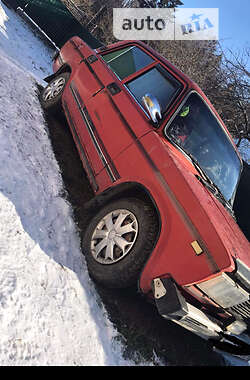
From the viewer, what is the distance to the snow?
6.17ft

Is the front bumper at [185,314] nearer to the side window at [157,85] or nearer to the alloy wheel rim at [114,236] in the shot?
the alloy wheel rim at [114,236]

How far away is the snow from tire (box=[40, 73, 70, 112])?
0.71 m

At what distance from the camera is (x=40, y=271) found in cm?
232

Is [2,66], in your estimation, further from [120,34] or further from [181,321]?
[120,34]

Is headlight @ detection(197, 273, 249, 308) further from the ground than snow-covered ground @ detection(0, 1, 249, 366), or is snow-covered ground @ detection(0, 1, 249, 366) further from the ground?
snow-covered ground @ detection(0, 1, 249, 366)

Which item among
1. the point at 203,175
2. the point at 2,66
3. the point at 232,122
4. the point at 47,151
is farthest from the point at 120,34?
the point at 203,175

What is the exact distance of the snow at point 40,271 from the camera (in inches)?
74.0

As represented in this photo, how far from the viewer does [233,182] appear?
3.43 m

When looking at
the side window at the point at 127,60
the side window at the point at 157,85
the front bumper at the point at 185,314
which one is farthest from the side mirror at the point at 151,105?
the front bumper at the point at 185,314

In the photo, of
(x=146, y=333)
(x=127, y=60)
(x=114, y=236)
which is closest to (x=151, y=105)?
(x=114, y=236)

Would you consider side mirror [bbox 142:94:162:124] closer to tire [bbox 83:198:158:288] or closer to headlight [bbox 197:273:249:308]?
tire [bbox 83:198:158:288]

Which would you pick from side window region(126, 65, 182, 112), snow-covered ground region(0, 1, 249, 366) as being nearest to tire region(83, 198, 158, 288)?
snow-covered ground region(0, 1, 249, 366)

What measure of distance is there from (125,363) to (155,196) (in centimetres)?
142

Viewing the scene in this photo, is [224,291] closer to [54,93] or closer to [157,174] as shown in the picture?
[157,174]
